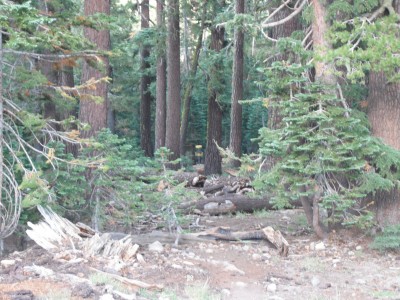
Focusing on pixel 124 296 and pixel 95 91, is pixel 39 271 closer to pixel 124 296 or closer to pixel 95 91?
pixel 124 296

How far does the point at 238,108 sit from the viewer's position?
21125 millimetres

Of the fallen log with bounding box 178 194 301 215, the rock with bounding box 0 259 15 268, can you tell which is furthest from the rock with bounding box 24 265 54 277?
the fallen log with bounding box 178 194 301 215

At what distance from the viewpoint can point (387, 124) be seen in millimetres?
10047

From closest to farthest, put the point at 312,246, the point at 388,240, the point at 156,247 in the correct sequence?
1. the point at 156,247
2. the point at 388,240
3. the point at 312,246

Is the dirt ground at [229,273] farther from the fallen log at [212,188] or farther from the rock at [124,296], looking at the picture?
the fallen log at [212,188]

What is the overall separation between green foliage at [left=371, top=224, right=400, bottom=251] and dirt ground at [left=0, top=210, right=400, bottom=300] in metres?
0.14

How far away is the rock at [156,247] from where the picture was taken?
8700 mm

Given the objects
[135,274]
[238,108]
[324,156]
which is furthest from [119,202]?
[238,108]

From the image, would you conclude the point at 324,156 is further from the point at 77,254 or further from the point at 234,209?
the point at 234,209

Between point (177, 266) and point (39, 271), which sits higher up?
point (39, 271)

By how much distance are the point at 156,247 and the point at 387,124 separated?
4685mm

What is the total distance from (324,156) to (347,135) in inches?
20.4

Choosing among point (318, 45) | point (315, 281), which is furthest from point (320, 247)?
point (318, 45)

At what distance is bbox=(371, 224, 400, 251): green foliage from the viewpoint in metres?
9.27
